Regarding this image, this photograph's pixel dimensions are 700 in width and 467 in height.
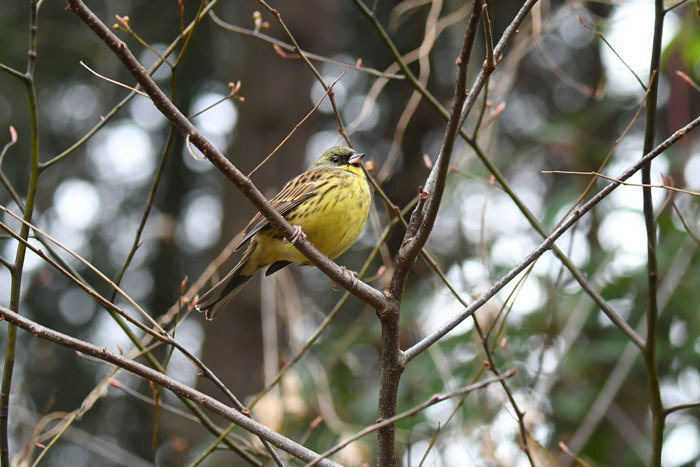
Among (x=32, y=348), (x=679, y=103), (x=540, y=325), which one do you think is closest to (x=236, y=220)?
(x=32, y=348)

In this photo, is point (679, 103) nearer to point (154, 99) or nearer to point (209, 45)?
point (154, 99)

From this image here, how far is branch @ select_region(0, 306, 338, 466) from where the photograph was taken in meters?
2.17

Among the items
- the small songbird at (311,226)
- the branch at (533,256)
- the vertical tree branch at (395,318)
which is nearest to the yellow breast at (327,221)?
the small songbird at (311,226)

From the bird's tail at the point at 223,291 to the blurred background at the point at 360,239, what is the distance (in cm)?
57

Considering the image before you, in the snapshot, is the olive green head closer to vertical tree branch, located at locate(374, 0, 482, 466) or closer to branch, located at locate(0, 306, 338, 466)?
vertical tree branch, located at locate(374, 0, 482, 466)

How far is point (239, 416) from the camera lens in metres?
2.38

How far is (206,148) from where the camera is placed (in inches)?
95.6

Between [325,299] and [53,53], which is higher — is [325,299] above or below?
below

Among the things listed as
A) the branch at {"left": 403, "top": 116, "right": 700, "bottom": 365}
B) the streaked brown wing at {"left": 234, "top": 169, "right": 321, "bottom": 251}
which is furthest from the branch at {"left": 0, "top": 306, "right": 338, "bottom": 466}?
the streaked brown wing at {"left": 234, "top": 169, "right": 321, "bottom": 251}

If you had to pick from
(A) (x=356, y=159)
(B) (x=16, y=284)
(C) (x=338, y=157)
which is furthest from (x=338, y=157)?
(B) (x=16, y=284)

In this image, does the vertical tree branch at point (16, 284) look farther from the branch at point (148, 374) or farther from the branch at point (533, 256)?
the branch at point (533, 256)

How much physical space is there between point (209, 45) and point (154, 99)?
816 centimetres

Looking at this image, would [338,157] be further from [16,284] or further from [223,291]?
[16,284]

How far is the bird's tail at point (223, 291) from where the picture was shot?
433 cm
